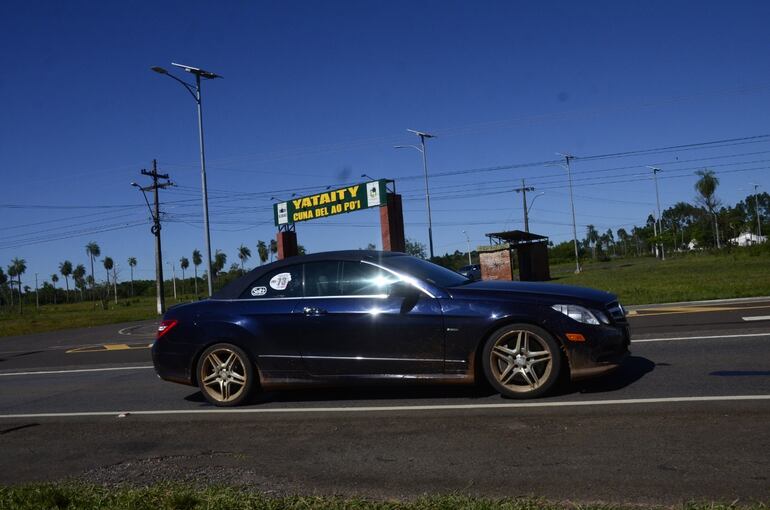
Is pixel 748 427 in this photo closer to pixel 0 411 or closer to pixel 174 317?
pixel 174 317

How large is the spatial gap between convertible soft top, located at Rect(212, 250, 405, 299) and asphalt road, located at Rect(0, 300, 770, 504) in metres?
1.19

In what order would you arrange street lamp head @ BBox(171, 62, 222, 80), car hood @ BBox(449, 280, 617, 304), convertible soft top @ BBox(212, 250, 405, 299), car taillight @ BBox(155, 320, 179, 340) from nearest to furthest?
car hood @ BBox(449, 280, 617, 304)
convertible soft top @ BBox(212, 250, 405, 299)
car taillight @ BBox(155, 320, 179, 340)
street lamp head @ BBox(171, 62, 222, 80)

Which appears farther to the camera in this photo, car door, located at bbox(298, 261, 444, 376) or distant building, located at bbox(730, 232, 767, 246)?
distant building, located at bbox(730, 232, 767, 246)

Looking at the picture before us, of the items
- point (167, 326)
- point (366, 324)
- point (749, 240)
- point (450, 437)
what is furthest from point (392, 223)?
point (749, 240)

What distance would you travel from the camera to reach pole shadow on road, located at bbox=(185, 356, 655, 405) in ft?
21.2

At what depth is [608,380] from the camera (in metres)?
6.67

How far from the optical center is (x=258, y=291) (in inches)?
283

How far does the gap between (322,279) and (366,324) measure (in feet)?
2.40

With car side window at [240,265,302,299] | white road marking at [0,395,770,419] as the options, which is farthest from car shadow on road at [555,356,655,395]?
car side window at [240,265,302,299]

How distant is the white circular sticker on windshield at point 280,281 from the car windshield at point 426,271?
105 cm

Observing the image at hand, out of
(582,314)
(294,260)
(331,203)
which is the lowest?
(582,314)

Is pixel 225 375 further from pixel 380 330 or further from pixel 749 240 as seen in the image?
pixel 749 240

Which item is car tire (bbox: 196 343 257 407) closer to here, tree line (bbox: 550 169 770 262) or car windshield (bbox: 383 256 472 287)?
car windshield (bbox: 383 256 472 287)

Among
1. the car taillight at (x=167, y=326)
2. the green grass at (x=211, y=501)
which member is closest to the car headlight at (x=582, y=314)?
the green grass at (x=211, y=501)
